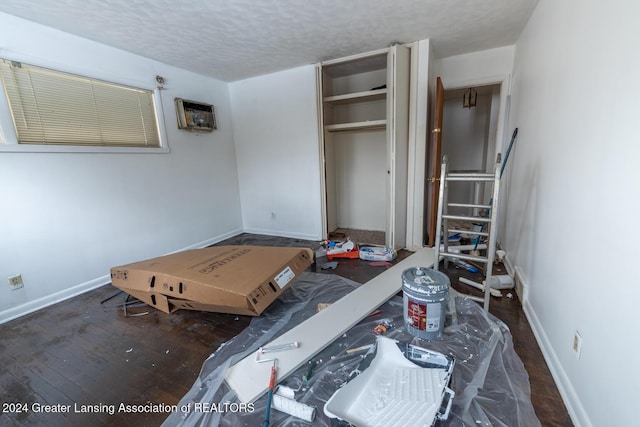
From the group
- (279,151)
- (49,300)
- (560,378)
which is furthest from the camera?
(279,151)

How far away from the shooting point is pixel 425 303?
1467 millimetres

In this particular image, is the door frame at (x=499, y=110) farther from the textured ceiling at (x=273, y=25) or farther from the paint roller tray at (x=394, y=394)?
the paint roller tray at (x=394, y=394)

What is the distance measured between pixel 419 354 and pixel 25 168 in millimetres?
3222

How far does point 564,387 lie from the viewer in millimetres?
1229

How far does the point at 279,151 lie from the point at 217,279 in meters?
2.46

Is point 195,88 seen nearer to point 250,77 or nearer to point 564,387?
point 250,77

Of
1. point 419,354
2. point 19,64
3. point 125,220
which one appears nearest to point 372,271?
point 419,354

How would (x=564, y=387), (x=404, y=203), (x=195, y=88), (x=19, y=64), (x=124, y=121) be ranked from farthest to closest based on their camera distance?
(x=195, y=88) → (x=404, y=203) → (x=124, y=121) → (x=19, y=64) → (x=564, y=387)

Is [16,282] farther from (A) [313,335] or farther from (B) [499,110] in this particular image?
(B) [499,110]

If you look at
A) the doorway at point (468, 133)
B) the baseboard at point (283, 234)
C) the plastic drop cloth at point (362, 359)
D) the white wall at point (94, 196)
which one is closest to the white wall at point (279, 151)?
the baseboard at point (283, 234)

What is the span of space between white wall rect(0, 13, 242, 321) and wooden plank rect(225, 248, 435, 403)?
7.19ft

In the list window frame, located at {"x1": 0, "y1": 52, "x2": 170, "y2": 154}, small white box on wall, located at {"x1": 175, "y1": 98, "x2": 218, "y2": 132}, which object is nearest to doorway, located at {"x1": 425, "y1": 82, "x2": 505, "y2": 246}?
small white box on wall, located at {"x1": 175, "y1": 98, "x2": 218, "y2": 132}

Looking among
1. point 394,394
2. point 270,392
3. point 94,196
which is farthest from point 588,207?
point 94,196

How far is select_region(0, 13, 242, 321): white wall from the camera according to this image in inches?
84.4
